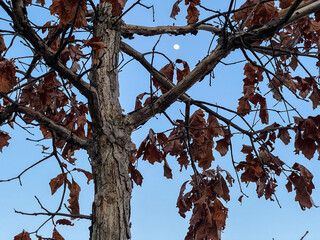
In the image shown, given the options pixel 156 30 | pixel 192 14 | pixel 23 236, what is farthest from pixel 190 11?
pixel 23 236

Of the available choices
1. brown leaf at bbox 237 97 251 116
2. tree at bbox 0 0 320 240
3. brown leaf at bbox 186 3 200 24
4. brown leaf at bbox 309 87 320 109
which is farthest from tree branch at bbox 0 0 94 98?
brown leaf at bbox 309 87 320 109

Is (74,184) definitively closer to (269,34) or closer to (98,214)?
(98,214)

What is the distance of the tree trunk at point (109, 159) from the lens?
2.71 m

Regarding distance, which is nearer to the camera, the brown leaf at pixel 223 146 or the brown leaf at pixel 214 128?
the brown leaf at pixel 223 146

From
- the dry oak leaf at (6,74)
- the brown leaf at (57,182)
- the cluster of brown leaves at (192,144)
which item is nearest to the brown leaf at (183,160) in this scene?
the cluster of brown leaves at (192,144)

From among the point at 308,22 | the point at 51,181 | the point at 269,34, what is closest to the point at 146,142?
the point at 51,181

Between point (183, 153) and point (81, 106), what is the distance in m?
1.37

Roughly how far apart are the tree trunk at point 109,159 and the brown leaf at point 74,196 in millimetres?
347

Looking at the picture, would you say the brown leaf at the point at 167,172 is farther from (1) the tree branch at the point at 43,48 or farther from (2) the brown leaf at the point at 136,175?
(1) the tree branch at the point at 43,48

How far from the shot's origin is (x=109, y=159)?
2930 millimetres

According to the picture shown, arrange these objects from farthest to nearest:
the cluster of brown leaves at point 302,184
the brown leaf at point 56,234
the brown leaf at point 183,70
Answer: the brown leaf at point 183,70, the brown leaf at point 56,234, the cluster of brown leaves at point 302,184

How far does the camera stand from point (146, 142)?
335 cm

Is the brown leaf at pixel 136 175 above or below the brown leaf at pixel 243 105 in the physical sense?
below

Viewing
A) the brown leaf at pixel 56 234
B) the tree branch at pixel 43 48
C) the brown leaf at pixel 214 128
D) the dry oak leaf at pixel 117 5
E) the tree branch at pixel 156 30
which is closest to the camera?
the tree branch at pixel 43 48
